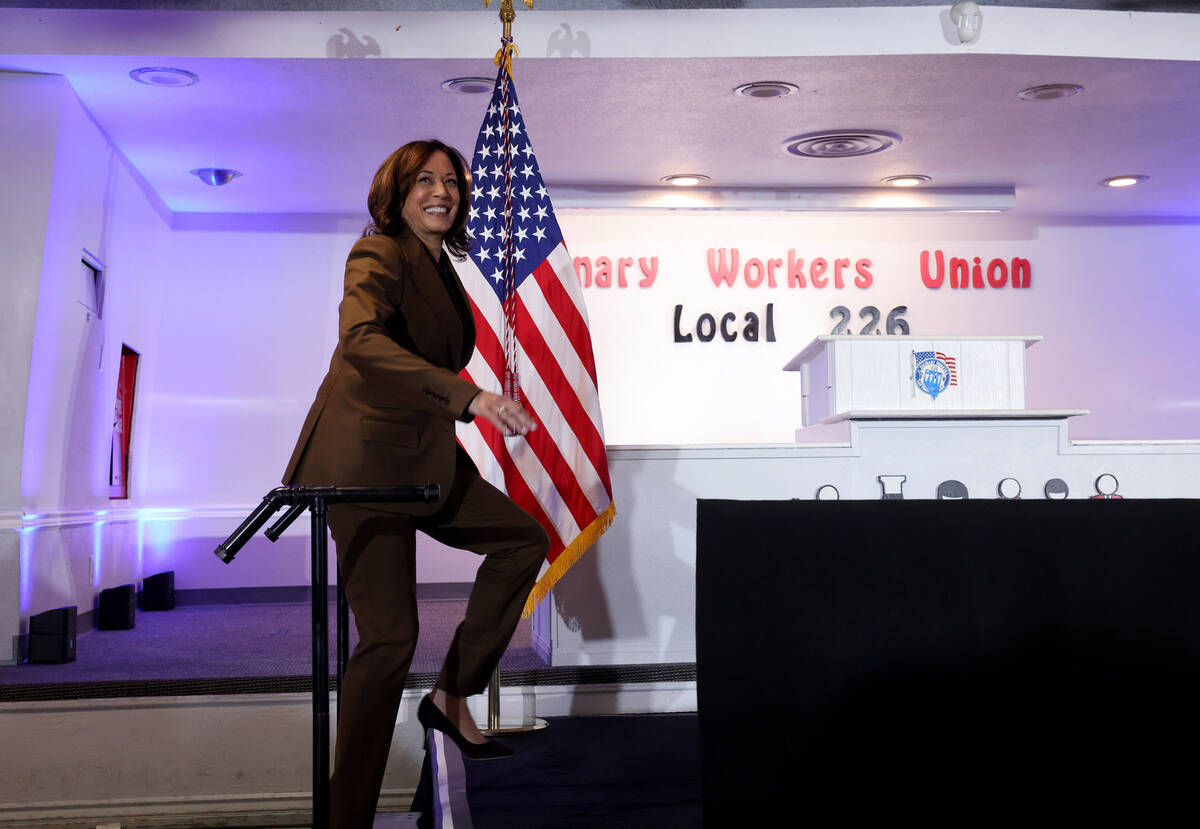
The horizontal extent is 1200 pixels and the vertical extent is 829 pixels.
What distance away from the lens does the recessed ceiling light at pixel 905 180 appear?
7.69 m

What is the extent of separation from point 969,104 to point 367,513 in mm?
4954

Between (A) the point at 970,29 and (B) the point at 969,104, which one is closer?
(A) the point at 970,29

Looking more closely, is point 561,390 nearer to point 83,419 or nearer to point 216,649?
point 216,649

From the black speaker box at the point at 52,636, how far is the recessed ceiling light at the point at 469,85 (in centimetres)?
323

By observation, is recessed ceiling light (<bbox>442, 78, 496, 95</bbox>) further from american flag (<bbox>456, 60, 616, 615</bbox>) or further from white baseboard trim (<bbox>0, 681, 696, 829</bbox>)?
white baseboard trim (<bbox>0, 681, 696, 829</bbox>)

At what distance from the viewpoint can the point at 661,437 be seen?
868 cm

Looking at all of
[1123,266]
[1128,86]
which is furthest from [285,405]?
[1123,266]

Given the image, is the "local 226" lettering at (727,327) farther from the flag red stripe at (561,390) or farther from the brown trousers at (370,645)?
the brown trousers at (370,645)

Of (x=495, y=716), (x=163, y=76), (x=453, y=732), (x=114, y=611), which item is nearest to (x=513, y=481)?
(x=495, y=716)

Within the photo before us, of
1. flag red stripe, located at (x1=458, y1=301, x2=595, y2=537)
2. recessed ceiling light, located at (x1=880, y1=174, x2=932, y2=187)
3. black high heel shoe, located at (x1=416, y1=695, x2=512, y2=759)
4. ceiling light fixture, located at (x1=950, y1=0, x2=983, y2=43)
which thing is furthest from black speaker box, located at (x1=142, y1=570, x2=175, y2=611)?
ceiling light fixture, located at (x1=950, y1=0, x2=983, y2=43)

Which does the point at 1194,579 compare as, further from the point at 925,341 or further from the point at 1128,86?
the point at 1128,86

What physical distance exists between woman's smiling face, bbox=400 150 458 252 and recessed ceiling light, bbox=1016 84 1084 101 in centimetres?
436

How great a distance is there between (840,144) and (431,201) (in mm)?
4784

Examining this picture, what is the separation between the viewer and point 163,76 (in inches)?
216
